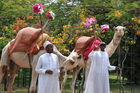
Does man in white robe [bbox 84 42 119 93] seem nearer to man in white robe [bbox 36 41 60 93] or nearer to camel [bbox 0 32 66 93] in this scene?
camel [bbox 0 32 66 93]

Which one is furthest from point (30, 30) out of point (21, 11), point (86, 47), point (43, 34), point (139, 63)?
point (139, 63)

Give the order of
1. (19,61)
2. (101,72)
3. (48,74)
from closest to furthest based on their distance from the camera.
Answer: (48,74) < (101,72) < (19,61)

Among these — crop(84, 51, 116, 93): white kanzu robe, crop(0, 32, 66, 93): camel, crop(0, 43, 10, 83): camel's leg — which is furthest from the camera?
crop(0, 43, 10, 83): camel's leg

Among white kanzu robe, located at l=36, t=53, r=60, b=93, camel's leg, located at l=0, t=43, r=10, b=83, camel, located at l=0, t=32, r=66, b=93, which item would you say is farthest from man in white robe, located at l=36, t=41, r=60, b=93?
camel's leg, located at l=0, t=43, r=10, b=83

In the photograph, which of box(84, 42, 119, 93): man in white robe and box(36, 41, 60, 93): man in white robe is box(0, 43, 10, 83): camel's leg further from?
box(84, 42, 119, 93): man in white robe

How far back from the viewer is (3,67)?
10.1 m

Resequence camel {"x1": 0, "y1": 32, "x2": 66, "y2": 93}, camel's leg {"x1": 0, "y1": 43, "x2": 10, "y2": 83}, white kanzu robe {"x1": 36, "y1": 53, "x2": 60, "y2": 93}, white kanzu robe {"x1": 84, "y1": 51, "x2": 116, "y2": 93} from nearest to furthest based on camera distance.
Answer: white kanzu robe {"x1": 36, "y1": 53, "x2": 60, "y2": 93}
white kanzu robe {"x1": 84, "y1": 51, "x2": 116, "y2": 93}
camel {"x1": 0, "y1": 32, "x2": 66, "y2": 93}
camel's leg {"x1": 0, "y1": 43, "x2": 10, "y2": 83}

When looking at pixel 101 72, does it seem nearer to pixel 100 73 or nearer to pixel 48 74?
pixel 100 73

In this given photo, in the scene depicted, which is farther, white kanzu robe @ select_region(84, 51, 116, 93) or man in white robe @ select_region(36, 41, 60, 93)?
white kanzu robe @ select_region(84, 51, 116, 93)

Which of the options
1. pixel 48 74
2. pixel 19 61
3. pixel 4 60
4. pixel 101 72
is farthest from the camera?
pixel 4 60

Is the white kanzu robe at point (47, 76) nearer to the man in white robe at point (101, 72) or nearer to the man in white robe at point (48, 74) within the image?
the man in white robe at point (48, 74)

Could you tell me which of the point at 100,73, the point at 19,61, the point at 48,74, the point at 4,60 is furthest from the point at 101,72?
the point at 4,60

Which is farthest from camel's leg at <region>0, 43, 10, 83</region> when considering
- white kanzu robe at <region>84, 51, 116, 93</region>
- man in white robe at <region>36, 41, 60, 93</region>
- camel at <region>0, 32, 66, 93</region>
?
white kanzu robe at <region>84, 51, 116, 93</region>

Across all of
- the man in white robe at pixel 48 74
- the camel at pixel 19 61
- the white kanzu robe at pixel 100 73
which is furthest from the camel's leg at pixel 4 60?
the white kanzu robe at pixel 100 73
